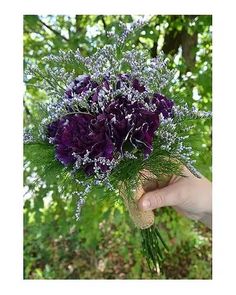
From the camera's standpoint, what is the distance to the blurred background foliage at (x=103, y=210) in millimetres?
1359

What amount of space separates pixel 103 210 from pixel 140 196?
647 mm

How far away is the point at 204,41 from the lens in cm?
143

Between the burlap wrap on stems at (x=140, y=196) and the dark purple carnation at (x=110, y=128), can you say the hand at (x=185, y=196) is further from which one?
the dark purple carnation at (x=110, y=128)

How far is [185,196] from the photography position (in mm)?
960

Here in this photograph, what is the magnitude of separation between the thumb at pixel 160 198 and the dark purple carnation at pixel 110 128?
0.44 feet

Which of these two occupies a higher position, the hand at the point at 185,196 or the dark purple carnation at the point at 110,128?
the dark purple carnation at the point at 110,128

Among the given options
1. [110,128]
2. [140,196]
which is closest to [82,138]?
[110,128]

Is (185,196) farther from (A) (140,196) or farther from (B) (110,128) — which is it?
(B) (110,128)

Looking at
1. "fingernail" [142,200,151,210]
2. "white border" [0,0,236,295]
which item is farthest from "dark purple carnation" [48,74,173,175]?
"white border" [0,0,236,295]

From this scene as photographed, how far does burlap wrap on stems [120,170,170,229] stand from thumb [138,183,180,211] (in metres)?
0.01
